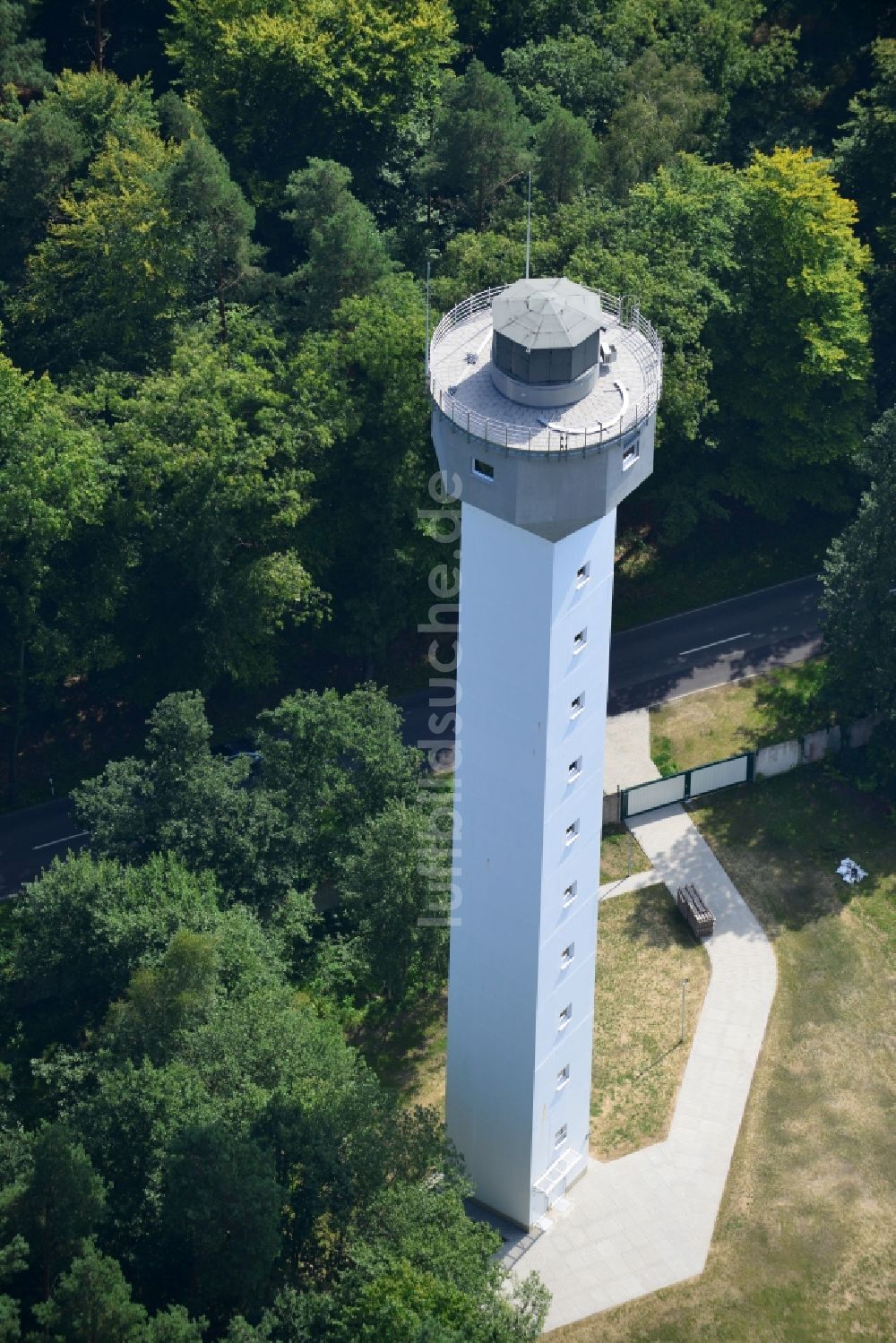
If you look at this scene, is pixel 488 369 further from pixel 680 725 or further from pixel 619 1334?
pixel 680 725

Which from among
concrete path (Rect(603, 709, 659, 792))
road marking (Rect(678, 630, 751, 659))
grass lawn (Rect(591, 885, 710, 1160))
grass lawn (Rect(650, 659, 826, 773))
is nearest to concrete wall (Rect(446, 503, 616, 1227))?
grass lawn (Rect(591, 885, 710, 1160))

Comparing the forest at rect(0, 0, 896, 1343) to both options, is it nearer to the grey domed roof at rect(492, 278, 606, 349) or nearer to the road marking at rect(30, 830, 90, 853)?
the road marking at rect(30, 830, 90, 853)

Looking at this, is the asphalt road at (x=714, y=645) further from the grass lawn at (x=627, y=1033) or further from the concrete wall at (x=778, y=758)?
the grass lawn at (x=627, y=1033)

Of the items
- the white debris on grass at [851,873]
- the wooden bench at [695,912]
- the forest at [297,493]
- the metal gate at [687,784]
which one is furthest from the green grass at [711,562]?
the wooden bench at [695,912]

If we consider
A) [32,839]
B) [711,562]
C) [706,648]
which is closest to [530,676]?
[32,839]

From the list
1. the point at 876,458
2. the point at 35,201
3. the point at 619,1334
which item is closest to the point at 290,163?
the point at 35,201
